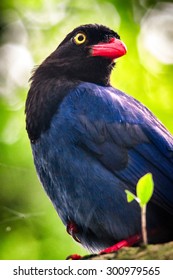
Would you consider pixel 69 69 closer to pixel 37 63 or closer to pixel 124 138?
→ pixel 37 63

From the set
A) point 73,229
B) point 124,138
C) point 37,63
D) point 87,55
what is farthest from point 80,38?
point 73,229

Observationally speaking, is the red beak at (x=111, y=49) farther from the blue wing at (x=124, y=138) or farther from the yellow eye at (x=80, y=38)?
the blue wing at (x=124, y=138)

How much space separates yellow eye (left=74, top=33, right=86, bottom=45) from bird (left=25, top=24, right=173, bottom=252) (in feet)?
0.04

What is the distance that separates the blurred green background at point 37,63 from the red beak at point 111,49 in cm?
37

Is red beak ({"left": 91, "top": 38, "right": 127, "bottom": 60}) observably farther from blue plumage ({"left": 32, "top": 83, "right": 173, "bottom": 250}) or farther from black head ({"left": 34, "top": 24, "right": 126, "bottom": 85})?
blue plumage ({"left": 32, "top": 83, "right": 173, "bottom": 250})

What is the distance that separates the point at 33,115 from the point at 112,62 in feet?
1.77

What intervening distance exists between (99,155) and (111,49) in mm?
594

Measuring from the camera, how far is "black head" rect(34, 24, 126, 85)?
3506 millimetres

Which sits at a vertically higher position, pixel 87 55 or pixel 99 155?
pixel 87 55

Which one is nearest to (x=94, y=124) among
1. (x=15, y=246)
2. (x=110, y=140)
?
(x=110, y=140)

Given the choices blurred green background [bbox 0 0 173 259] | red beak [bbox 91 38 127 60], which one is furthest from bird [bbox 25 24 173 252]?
blurred green background [bbox 0 0 173 259]

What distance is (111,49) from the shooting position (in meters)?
3.48

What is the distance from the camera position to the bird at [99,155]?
125 inches

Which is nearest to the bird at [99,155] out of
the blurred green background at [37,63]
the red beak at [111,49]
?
the red beak at [111,49]
